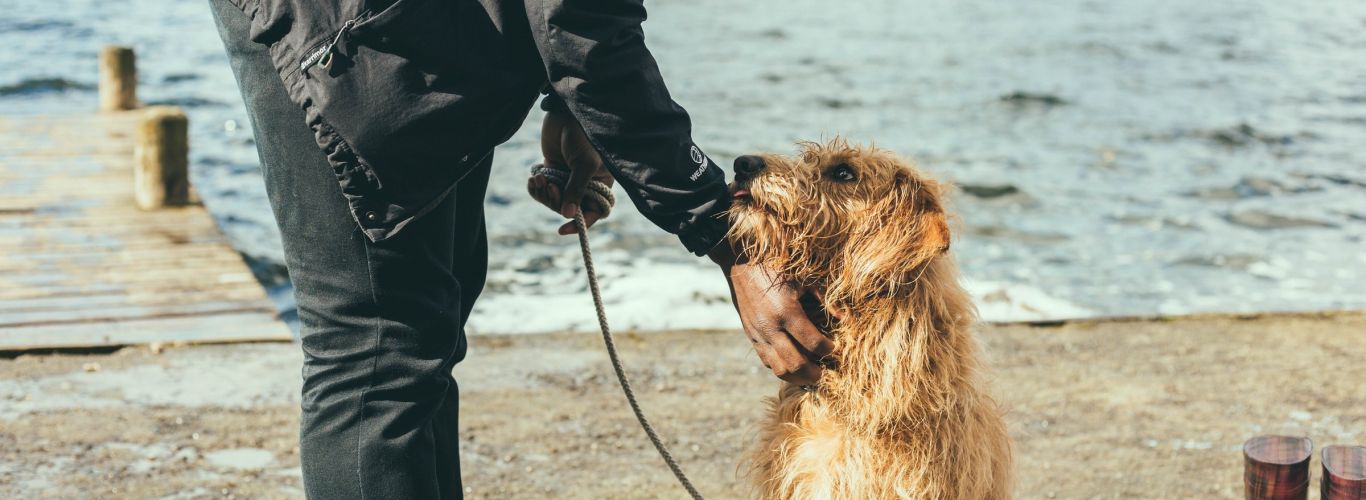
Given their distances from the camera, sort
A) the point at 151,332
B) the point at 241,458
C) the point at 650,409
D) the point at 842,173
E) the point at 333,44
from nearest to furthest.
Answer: the point at 333,44 < the point at 842,173 < the point at 241,458 < the point at 650,409 < the point at 151,332

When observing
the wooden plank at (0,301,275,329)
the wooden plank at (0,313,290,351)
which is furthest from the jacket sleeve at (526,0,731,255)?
the wooden plank at (0,301,275,329)

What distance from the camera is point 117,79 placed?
1112cm

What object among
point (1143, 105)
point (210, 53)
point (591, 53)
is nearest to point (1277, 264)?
point (1143, 105)

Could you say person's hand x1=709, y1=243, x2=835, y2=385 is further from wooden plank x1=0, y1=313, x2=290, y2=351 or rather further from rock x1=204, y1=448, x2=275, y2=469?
wooden plank x1=0, y1=313, x2=290, y2=351

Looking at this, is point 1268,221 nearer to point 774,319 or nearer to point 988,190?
point 988,190

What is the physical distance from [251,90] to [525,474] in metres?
2.07

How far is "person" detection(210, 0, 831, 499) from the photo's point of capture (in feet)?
6.91

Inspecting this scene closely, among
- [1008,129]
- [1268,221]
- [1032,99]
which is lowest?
[1032,99]

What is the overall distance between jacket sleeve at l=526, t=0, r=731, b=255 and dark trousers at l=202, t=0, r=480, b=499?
0.36 m

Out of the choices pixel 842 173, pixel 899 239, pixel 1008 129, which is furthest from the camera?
pixel 1008 129

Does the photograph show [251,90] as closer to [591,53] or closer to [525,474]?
[591,53]

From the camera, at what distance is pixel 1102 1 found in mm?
22984

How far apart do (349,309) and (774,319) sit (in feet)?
2.70

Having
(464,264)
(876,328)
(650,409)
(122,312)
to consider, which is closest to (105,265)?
(122,312)
